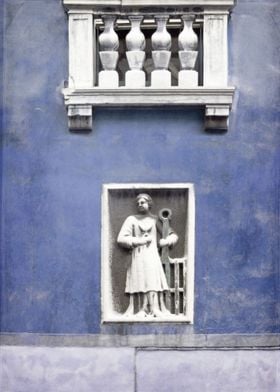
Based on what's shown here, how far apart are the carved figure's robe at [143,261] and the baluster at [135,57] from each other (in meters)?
1.07

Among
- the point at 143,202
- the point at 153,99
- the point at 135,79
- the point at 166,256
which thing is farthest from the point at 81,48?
the point at 166,256

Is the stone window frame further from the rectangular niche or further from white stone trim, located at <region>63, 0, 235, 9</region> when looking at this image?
the rectangular niche

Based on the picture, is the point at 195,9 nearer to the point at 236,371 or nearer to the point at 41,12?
→ the point at 41,12

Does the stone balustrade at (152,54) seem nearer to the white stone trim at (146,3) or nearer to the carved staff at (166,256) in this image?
the white stone trim at (146,3)

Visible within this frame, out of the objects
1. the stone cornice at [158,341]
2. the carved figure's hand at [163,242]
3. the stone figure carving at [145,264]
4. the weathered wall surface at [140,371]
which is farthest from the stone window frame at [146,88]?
the weathered wall surface at [140,371]

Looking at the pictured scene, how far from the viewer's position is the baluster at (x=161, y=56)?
1172 cm

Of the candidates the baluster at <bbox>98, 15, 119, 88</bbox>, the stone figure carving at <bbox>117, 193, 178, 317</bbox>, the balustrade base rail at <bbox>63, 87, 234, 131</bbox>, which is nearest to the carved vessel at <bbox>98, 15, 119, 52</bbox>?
the baluster at <bbox>98, 15, 119, 88</bbox>

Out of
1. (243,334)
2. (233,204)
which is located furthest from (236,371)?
(233,204)

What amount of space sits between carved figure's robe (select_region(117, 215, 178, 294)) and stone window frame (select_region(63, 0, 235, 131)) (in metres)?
0.86

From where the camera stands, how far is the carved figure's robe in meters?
11.6

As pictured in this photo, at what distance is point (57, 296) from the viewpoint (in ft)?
38.3

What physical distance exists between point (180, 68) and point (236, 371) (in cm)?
240

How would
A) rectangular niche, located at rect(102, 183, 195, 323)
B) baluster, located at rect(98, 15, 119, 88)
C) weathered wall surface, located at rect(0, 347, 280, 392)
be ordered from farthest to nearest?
baluster, located at rect(98, 15, 119, 88) < rectangular niche, located at rect(102, 183, 195, 323) < weathered wall surface, located at rect(0, 347, 280, 392)

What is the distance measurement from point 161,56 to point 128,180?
991 mm
